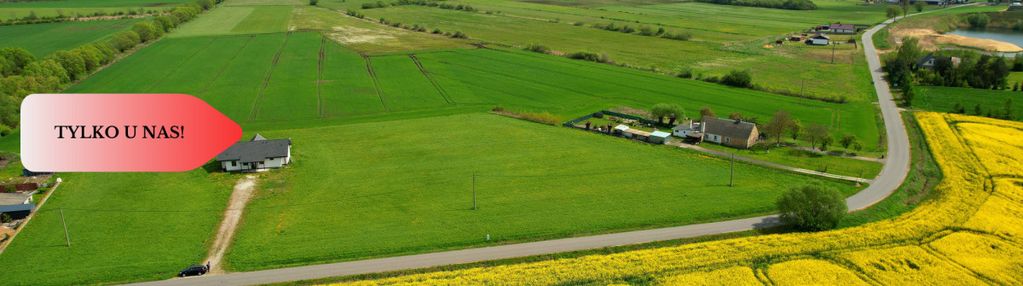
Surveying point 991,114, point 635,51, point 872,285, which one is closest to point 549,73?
point 635,51

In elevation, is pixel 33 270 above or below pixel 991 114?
below

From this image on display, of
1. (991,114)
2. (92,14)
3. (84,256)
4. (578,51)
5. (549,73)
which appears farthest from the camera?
(92,14)

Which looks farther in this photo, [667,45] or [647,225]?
[667,45]

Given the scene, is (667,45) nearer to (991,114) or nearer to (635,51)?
(635,51)

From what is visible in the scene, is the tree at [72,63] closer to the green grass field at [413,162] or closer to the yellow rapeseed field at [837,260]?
the green grass field at [413,162]

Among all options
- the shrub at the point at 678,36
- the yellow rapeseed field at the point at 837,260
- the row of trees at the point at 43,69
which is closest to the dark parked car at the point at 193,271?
the yellow rapeseed field at the point at 837,260

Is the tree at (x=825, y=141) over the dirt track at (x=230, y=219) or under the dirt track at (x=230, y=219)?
over

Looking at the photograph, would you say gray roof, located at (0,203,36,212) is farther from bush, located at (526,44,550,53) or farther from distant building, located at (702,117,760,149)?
bush, located at (526,44,550,53)
